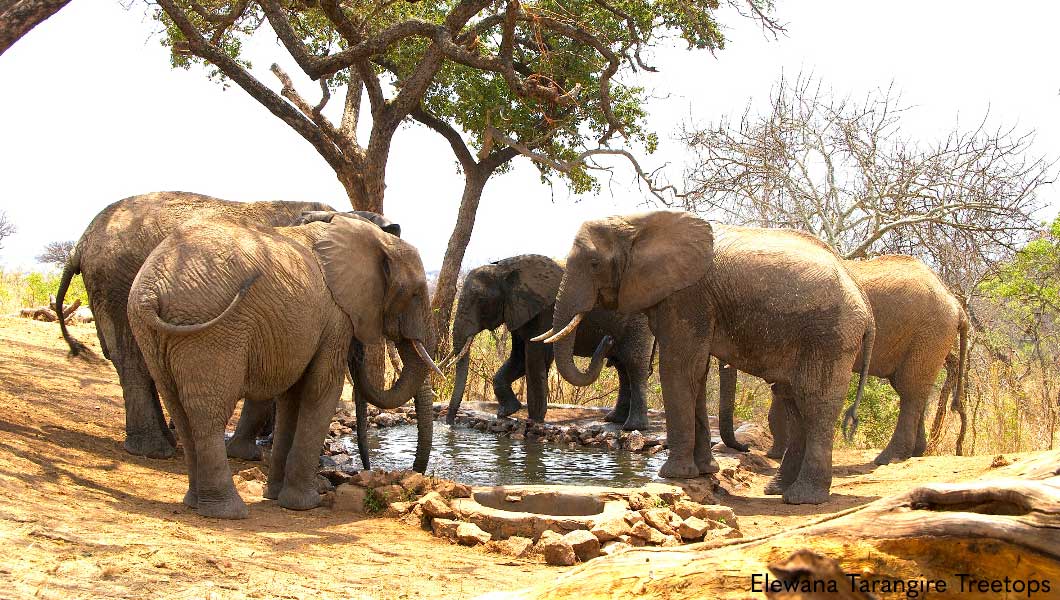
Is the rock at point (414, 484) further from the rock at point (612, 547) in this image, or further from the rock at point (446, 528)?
the rock at point (612, 547)

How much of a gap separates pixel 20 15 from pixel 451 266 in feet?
32.3

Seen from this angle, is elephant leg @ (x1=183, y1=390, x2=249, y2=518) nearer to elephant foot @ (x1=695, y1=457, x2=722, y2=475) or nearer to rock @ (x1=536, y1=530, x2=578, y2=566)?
rock @ (x1=536, y1=530, x2=578, y2=566)

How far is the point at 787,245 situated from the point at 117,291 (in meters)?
6.61

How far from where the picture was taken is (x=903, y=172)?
1512cm

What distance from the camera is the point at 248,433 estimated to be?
1027 centimetres

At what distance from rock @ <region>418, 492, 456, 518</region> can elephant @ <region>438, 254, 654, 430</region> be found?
5.65 m

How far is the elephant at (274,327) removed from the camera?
6.96 m

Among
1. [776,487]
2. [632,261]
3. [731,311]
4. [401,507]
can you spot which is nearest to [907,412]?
[776,487]

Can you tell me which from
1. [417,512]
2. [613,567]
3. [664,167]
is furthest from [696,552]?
[664,167]

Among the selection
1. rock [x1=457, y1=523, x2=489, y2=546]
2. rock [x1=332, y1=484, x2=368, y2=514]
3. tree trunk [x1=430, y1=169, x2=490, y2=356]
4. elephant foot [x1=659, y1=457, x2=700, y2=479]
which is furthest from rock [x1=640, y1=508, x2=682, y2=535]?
tree trunk [x1=430, y1=169, x2=490, y2=356]

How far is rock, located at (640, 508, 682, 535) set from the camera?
23.2 feet

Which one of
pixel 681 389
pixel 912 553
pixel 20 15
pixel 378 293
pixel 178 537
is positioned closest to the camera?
pixel 912 553

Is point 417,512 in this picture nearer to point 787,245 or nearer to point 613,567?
point 613,567

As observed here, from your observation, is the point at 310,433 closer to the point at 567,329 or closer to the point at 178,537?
→ the point at 178,537
